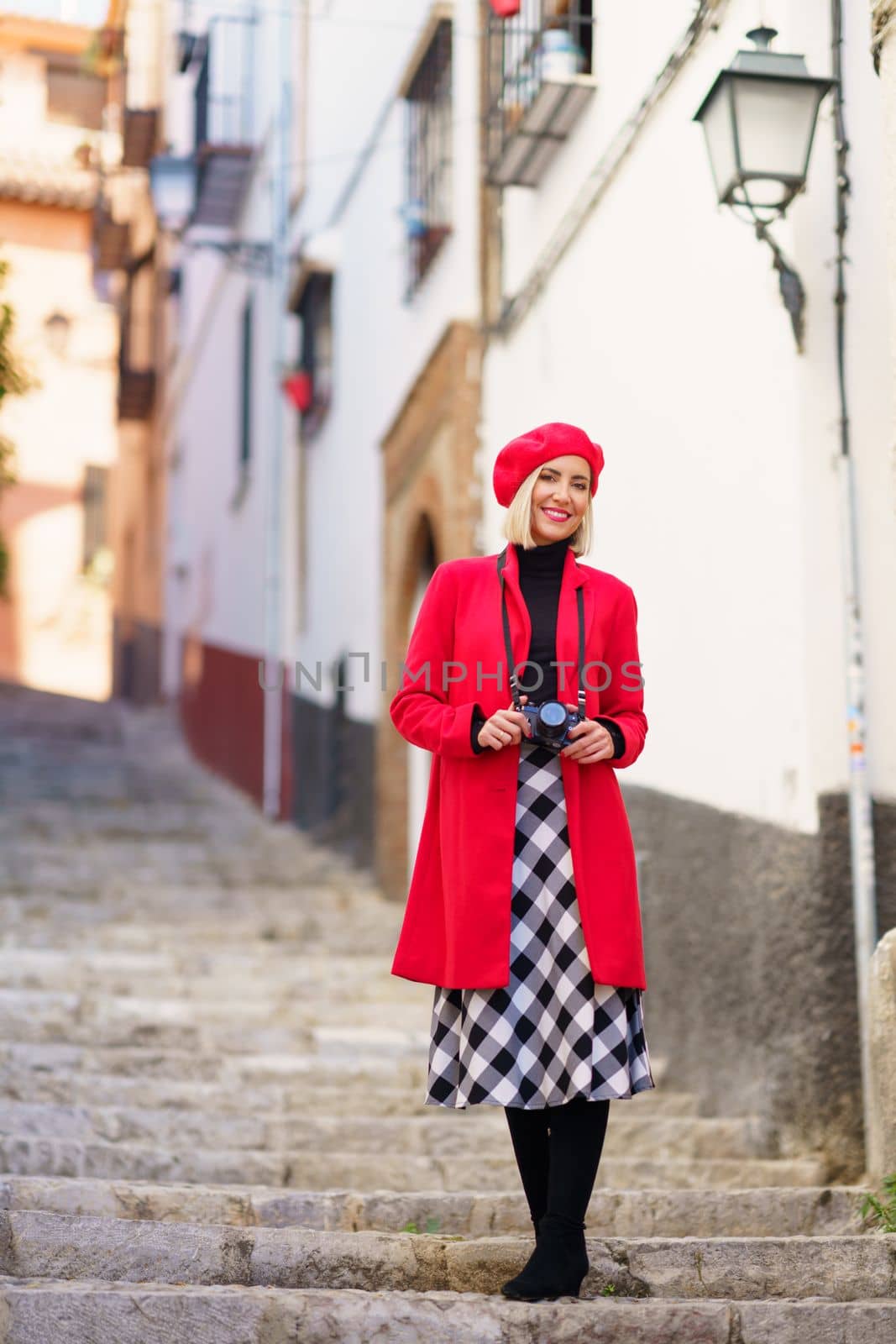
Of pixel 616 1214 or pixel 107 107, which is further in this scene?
pixel 107 107

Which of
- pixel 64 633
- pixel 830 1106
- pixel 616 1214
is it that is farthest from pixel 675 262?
pixel 64 633

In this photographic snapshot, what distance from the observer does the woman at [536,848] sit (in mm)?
3004

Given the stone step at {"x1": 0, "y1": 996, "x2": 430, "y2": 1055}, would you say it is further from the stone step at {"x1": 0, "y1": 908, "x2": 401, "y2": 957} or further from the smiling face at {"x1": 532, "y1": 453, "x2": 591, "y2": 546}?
the smiling face at {"x1": 532, "y1": 453, "x2": 591, "y2": 546}

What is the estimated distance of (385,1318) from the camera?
110 inches

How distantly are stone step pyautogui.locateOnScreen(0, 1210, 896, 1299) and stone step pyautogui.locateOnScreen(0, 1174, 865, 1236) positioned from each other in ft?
1.07

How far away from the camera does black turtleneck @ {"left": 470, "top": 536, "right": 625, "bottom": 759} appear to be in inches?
123

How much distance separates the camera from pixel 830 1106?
14.5ft

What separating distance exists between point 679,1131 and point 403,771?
519 centimetres

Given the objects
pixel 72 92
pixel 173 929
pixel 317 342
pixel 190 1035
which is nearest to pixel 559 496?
pixel 190 1035

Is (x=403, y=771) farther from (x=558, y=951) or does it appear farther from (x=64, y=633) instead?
(x=64, y=633)

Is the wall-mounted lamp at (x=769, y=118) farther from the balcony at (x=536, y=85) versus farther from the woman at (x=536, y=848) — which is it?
the balcony at (x=536, y=85)

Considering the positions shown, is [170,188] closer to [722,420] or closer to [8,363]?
[8,363]

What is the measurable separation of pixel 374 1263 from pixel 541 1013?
0.58 m

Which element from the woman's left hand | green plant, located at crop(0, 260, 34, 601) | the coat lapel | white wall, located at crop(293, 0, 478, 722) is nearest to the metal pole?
white wall, located at crop(293, 0, 478, 722)
